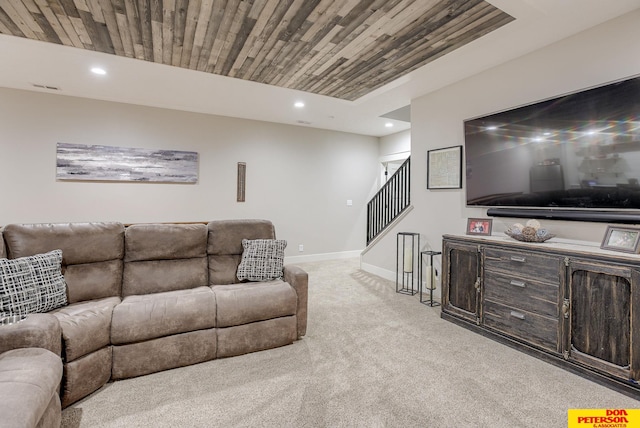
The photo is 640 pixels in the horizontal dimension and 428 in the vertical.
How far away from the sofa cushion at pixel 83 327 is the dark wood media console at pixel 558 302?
304cm

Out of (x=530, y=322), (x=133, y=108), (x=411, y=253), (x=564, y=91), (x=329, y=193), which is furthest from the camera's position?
(x=329, y=193)

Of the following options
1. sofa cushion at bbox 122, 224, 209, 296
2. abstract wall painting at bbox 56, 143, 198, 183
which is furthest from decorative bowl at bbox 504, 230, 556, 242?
abstract wall painting at bbox 56, 143, 198, 183

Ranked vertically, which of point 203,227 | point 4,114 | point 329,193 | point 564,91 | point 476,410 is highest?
point 4,114

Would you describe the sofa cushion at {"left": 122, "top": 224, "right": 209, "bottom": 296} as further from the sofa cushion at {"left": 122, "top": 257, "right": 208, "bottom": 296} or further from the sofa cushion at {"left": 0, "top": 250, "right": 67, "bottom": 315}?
the sofa cushion at {"left": 0, "top": 250, "right": 67, "bottom": 315}

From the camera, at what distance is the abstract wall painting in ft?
14.3

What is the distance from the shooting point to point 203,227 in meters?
2.88

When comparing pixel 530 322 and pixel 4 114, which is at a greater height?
pixel 4 114

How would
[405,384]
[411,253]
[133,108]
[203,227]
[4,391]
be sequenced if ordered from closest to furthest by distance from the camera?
[4,391]
[405,384]
[203,227]
[411,253]
[133,108]

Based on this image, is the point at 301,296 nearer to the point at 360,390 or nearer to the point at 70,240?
the point at 360,390

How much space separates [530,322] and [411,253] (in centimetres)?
171

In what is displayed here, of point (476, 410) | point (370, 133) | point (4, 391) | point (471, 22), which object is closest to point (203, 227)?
point (4, 391)

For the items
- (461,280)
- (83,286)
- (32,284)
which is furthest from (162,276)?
(461,280)

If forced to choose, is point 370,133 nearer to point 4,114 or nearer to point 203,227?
point 203,227

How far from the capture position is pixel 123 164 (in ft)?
15.2
